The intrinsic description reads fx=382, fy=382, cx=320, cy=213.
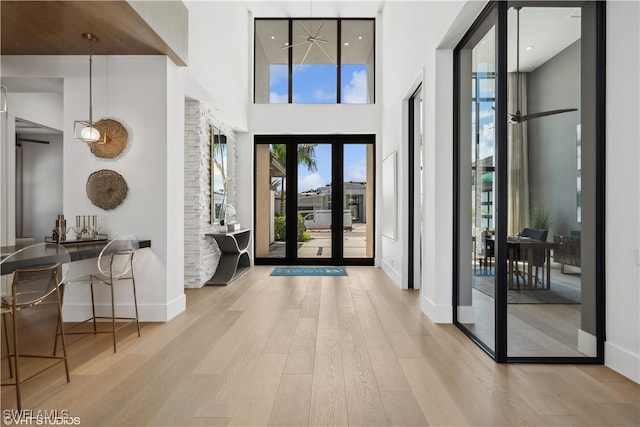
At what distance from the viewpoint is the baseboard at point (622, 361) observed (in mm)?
2316

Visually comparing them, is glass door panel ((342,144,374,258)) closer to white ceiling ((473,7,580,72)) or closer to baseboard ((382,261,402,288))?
baseboard ((382,261,402,288))

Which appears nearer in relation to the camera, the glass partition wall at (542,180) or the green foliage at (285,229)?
the glass partition wall at (542,180)

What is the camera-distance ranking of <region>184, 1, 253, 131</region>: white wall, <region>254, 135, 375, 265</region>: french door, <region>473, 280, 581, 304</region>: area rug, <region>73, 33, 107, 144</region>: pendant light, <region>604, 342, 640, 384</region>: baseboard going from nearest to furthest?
<region>604, 342, 640, 384</region>: baseboard, <region>473, 280, 581, 304</region>: area rug, <region>73, 33, 107, 144</region>: pendant light, <region>184, 1, 253, 131</region>: white wall, <region>254, 135, 375, 265</region>: french door

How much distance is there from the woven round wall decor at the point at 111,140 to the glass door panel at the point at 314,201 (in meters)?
4.20

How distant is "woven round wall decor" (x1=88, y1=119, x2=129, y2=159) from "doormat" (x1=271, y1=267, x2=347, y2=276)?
3.39 m

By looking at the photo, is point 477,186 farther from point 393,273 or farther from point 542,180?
point 393,273

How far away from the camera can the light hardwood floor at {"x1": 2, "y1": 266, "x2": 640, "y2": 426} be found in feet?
6.34

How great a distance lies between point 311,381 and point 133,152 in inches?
110

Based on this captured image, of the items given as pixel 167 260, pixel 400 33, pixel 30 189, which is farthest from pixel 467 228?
pixel 30 189

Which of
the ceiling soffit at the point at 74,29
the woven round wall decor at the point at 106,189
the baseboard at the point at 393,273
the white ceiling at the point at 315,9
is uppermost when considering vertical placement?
the white ceiling at the point at 315,9

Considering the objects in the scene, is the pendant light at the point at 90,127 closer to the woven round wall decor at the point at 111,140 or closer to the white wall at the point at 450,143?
the woven round wall decor at the point at 111,140

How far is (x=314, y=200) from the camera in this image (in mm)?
7645

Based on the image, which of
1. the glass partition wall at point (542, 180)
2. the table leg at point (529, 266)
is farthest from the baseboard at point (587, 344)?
the table leg at point (529, 266)

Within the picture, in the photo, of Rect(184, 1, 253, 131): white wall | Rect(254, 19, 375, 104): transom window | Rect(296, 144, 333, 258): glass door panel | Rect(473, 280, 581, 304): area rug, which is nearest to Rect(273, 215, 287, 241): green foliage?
Rect(296, 144, 333, 258): glass door panel
